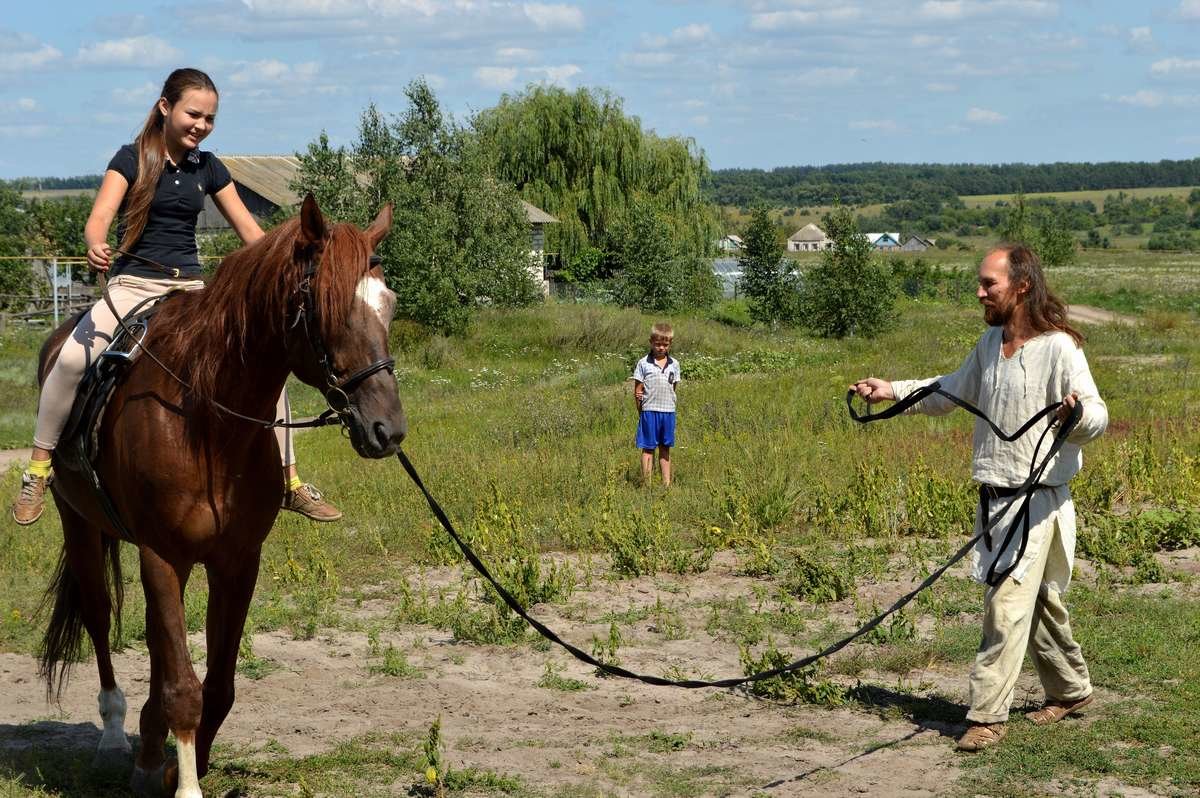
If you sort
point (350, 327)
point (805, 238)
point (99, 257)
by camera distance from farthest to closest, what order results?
point (805, 238) → point (99, 257) → point (350, 327)

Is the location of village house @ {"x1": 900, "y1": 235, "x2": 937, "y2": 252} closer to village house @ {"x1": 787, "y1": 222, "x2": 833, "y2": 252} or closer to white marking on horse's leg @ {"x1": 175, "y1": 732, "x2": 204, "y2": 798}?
village house @ {"x1": 787, "y1": 222, "x2": 833, "y2": 252}

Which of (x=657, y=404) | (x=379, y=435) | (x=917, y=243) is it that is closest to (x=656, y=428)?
(x=657, y=404)

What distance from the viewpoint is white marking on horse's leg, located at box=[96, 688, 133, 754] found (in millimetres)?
6164

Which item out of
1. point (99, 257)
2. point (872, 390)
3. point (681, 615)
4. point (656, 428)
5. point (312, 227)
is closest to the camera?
point (312, 227)

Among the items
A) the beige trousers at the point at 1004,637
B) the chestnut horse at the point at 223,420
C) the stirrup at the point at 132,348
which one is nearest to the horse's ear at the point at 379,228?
the chestnut horse at the point at 223,420

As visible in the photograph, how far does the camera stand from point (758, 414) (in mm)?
16703

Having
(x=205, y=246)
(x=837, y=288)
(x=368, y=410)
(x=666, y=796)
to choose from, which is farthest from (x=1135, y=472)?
(x=205, y=246)

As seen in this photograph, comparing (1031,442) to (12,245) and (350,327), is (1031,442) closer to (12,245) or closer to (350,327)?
(350,327)

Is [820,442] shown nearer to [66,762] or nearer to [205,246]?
[66,762]

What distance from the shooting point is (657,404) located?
1282 cm

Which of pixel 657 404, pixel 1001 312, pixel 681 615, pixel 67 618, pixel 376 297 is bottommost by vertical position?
pixel 681 615

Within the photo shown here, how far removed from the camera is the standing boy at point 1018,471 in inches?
229

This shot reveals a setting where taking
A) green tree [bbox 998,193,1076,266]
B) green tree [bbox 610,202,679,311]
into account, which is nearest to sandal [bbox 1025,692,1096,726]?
green tree [bbox 610,202,679,311]

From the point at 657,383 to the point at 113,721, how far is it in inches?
301
